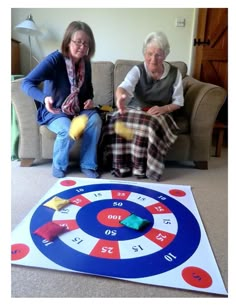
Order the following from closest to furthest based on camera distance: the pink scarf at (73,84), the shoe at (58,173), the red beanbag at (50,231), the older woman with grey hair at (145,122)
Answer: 1. the red beanbag at (50,231)
2. the pink scarf at (73,84)
3. the older woman with grey hair at (145,122)
4. the shoe at (58,173)

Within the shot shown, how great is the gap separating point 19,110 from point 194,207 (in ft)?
3.56

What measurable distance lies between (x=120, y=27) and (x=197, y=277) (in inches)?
44.7

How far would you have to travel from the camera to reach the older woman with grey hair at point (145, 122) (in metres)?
1.29

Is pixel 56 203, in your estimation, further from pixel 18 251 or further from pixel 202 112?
pixel 202 112

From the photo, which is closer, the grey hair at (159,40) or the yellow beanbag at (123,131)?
the grey hair at (159,40)

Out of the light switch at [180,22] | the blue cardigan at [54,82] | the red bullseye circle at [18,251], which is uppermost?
the light switch at [180,22]

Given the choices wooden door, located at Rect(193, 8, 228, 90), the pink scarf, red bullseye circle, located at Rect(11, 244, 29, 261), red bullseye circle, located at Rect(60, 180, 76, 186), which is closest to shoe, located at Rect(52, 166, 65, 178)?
red bullseye circle, located at Rect(60, 180, 76, 186)

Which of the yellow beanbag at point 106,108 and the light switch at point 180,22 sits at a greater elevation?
the light switch at point 180,22

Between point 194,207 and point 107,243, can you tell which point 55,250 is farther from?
point 194,207

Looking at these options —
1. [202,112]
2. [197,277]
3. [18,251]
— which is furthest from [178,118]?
[18,251]

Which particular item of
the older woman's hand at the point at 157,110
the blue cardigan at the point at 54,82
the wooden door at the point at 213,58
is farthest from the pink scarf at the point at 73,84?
the wooden door at the point at 213,58

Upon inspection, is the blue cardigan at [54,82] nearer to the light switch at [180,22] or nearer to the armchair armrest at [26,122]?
the armchair armrest at [26,122]

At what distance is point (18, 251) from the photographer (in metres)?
0.83
